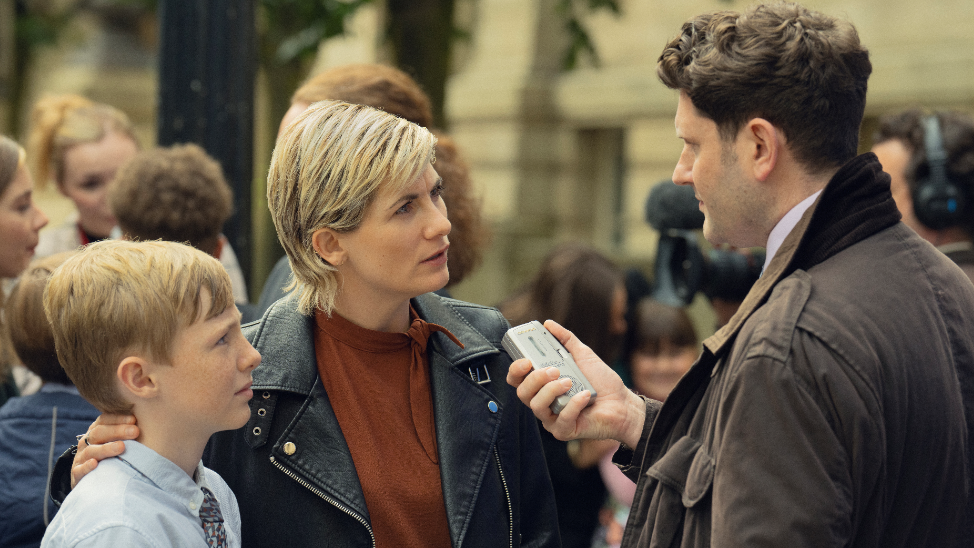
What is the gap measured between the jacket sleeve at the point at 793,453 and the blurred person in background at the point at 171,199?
2.23 m

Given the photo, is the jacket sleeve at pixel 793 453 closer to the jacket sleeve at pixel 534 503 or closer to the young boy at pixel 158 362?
the jacket sleeve at pixel 534 503

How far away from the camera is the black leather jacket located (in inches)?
79.7

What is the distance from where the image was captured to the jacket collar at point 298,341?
6.82 ft

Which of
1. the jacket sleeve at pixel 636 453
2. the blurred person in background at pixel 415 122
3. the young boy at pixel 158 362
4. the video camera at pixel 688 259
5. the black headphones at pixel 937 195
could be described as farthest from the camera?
the video camera at pixel 688 259

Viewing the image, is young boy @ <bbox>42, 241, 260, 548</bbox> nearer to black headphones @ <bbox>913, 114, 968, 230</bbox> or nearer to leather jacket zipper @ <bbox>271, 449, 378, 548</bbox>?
leather jacket zipper @ <bbox>271, 449, 378, 548</bbox>

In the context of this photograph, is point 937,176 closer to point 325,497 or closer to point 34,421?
point 325,497

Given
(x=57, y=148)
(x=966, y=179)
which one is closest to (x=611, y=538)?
(x=966, y=179)

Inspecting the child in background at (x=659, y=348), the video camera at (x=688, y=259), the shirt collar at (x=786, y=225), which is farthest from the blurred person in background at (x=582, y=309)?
the shirt collar at (x=786, y=225)

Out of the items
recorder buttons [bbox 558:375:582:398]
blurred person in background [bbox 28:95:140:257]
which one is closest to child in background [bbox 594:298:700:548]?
recorder buttons [bbox 558:375:582:398]

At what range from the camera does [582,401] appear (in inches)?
78.4

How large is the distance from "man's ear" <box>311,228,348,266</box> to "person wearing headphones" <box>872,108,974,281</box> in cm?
201

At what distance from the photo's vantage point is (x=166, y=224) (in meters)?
3.36

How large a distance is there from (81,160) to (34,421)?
2099mm

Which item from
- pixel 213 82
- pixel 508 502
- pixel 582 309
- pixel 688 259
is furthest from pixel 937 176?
pixel 213 82
